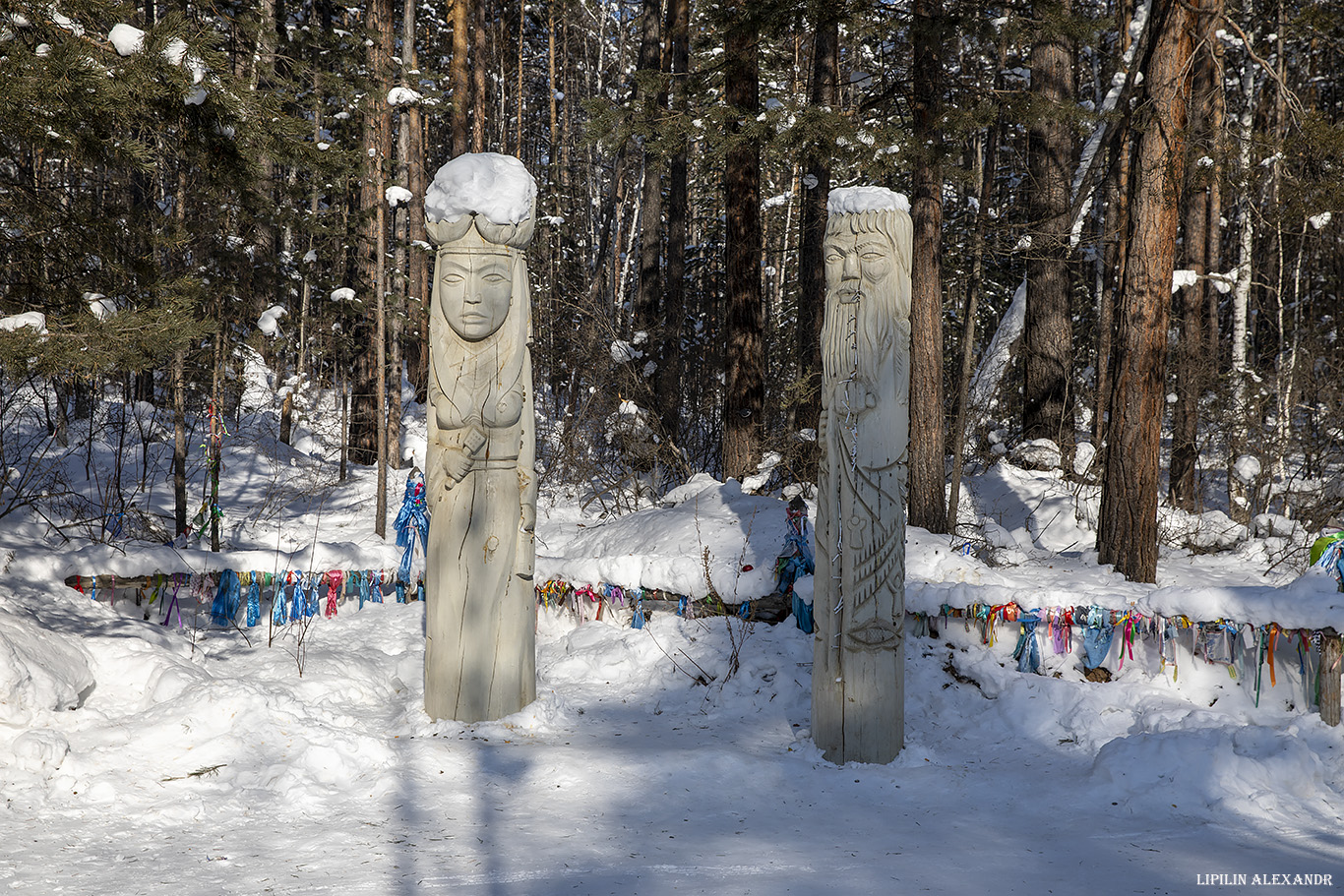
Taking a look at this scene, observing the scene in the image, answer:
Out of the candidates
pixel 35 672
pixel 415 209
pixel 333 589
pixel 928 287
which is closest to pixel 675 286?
pixel 415 209

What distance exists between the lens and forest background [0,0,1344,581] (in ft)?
18.4

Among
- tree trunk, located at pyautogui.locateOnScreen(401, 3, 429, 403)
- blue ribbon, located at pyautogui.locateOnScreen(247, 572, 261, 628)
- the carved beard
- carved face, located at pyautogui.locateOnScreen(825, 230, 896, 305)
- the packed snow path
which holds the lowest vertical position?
the packed snow path

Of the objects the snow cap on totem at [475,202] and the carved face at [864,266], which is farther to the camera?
the snow cap on totem at [475,202]

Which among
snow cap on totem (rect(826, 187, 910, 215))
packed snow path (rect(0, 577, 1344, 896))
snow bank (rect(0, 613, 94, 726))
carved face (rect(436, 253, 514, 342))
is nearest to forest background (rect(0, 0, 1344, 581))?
carved face (rect(436, 253, 514, 342))

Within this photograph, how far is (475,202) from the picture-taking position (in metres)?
5.61

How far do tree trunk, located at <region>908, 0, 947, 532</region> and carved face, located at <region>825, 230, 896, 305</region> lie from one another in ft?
8.06

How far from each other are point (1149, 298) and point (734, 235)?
4711 millimetres

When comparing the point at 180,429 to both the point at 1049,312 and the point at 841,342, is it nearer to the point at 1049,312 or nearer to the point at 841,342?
the point at 841,342

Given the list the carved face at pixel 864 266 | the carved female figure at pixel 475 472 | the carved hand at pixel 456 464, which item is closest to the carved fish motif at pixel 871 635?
the carved face at pixel 864 266

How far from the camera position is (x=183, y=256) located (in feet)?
32.1

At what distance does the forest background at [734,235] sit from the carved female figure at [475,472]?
1.32 m

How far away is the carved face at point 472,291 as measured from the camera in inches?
222

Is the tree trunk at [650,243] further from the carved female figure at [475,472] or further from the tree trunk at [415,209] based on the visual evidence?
the carved female figure at [475,472]

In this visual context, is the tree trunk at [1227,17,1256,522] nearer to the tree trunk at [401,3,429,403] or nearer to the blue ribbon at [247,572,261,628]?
the tree trunk at [401,3,429,403]
